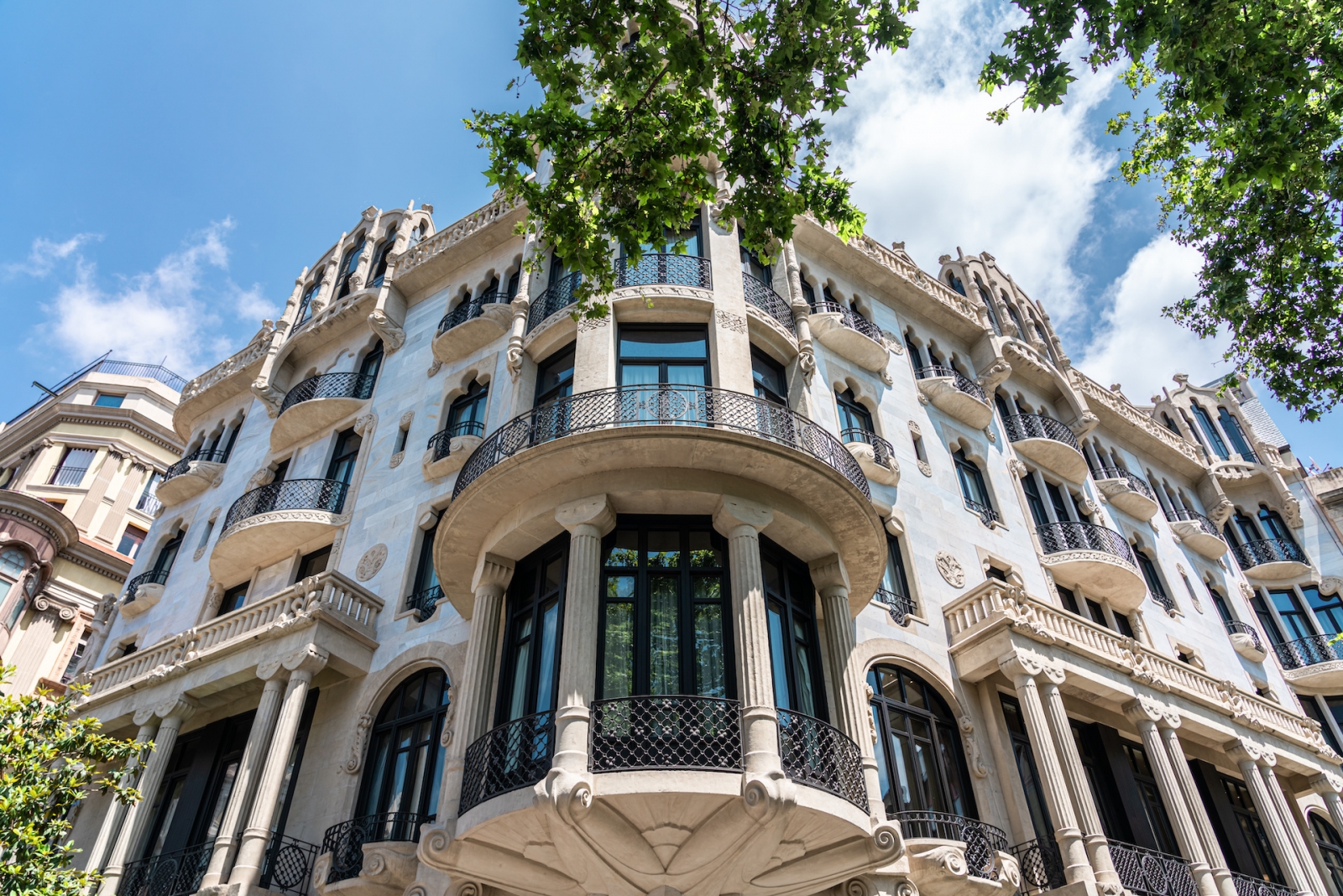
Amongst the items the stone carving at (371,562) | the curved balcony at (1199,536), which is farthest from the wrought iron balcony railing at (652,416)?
the curved balcony at (1199,536)

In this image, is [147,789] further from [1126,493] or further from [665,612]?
[1126,493]

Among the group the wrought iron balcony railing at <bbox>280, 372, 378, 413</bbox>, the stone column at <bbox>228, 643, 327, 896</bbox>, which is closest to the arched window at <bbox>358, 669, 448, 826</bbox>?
the stone column at <bbox>228, 643, 327, 896</bbox>

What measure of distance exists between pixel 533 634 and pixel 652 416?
4042mm

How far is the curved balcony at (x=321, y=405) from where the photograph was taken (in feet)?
79.1

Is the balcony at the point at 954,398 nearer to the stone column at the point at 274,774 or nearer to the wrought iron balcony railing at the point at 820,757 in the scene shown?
the wrought iron balcony railing at the point at 820,757

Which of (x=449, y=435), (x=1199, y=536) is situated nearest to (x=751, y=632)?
(x=449, y=435)

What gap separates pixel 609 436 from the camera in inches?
541

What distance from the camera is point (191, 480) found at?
1067 inches

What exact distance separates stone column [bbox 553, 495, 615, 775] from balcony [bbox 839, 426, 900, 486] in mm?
7744

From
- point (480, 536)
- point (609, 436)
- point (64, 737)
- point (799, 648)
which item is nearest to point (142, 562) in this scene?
point (64, 737)

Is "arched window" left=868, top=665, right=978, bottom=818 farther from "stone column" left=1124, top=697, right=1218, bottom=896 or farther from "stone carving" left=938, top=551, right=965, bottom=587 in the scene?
"stone column" left=1124, top=697, right=1218, bottom=896

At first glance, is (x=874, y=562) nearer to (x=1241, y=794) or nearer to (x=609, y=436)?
(x=609, y=436)

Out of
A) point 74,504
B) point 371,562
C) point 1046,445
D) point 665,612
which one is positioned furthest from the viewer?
point 74,504

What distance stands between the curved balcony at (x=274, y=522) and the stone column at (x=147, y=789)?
467cm
